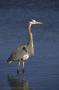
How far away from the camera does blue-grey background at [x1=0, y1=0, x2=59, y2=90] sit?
37.5ft

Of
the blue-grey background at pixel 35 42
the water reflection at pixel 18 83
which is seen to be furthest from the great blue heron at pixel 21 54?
the water reflection at pixel 18 83

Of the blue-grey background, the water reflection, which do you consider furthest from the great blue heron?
the water reflection

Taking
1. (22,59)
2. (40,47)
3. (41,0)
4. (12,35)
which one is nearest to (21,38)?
(12,35)

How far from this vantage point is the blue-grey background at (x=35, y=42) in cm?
1143

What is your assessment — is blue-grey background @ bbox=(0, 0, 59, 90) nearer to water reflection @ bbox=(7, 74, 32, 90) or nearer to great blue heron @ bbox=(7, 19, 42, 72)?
water reflection @ bbox=(7, 74, 32, 90)

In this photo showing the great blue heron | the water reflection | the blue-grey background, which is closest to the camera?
the water reflection

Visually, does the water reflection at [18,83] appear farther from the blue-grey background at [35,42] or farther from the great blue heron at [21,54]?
the great blue heron at [21,54]

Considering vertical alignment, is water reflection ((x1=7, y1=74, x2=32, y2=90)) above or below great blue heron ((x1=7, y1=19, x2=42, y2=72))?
below

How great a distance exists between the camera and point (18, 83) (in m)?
11.3

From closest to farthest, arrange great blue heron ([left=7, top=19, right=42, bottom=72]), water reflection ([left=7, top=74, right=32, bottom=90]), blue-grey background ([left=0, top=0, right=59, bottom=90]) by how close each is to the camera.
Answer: water reflection ([left=7, top=74, right=32, bottom=90]) < blue-grey background ([left=0, top=0, right=59, bottom=90]) < great blue heron ([left=7, top=19, right=42, bottom=72])

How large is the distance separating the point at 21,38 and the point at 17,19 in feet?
20.8

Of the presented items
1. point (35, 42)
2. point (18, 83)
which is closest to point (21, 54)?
point (18, 83)

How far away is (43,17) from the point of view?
76.7ft

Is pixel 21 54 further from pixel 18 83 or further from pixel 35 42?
pixel 35 42
